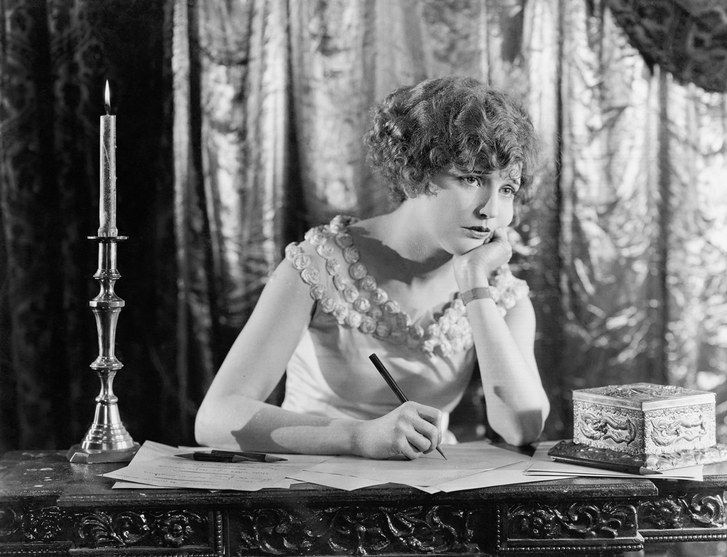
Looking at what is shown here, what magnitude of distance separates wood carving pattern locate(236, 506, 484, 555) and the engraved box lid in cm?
32

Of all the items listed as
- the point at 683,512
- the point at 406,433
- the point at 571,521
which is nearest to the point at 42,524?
the point at 406,433

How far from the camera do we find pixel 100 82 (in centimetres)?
192

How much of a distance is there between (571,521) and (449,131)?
2.42ft

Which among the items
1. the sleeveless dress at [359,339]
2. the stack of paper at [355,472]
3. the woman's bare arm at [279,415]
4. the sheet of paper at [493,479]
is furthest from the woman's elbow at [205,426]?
the sheet of paper at [493,479]

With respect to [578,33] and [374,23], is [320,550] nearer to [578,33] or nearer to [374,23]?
[374,23]

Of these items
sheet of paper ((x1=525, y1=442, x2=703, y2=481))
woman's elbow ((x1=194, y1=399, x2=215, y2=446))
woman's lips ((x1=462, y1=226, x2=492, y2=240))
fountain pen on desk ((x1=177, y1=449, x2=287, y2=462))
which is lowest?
sheet of paper ((x1=525, y1=442, x2=703, y2=481))

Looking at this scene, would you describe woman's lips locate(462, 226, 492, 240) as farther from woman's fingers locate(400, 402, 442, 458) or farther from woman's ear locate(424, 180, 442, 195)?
woman's fingers locate(400, 402, 442, 458)

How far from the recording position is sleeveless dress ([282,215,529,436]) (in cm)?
172

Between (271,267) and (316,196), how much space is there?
0.20 m

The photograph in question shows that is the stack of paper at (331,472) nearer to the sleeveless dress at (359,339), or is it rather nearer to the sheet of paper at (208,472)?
the sheet of paper at (208,472)

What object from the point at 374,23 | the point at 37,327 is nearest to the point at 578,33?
the point at 374,23

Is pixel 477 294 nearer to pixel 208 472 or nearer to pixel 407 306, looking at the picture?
pixel 407 306

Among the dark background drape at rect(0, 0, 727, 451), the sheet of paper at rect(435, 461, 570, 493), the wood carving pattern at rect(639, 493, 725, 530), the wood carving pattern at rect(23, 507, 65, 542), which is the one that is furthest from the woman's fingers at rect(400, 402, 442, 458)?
the dark background drape at rect(0, 0, 727, 451)

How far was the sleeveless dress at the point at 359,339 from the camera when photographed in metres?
1.72
